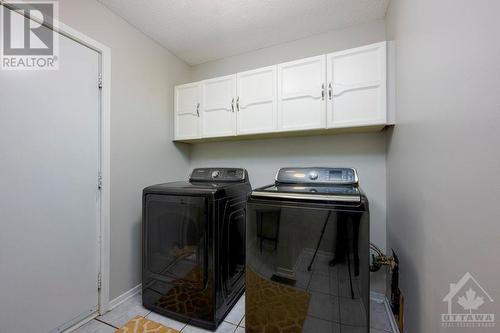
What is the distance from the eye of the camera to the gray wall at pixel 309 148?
5.98 feet

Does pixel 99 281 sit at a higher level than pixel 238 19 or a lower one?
lower

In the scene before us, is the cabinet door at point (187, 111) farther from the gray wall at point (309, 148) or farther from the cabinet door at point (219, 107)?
the gray wall at point (309, 148)

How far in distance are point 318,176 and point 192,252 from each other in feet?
3.99

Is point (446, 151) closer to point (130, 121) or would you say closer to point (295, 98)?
point (295, 98)

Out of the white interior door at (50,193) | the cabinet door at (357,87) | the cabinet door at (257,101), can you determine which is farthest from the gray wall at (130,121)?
the cabinet door at (357,87)

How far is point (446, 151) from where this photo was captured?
2.65ft

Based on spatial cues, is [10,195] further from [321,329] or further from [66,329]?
[321,329]

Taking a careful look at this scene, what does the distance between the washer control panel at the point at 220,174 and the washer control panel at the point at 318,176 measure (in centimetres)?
46

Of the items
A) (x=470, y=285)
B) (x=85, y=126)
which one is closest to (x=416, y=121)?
(x=470, y=285)

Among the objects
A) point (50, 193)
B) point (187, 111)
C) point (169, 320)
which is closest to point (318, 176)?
point (187, 111)

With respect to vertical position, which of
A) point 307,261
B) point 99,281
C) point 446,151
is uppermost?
point 446,151

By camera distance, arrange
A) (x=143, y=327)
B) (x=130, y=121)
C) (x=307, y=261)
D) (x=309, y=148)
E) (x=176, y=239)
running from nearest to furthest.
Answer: (x=307, y=261)
(x=143, y=327)
(x=176, y=239)
(x=130, y=121)
(x=309, y=148)

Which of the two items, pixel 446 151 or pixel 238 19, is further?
pixel 238 19

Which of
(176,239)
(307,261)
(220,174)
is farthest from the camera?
(220,174)
